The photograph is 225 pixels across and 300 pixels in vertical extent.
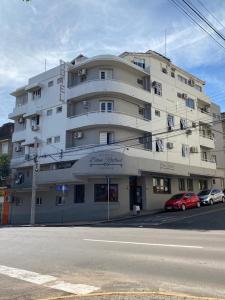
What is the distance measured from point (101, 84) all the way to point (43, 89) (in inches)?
345

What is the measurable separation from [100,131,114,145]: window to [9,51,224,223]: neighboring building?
0.09 meters

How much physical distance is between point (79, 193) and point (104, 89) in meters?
9.46

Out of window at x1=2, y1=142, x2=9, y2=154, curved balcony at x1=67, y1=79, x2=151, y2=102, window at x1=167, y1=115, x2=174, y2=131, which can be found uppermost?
curved balcony at x1=67, y1=79, x2=151, y2=102

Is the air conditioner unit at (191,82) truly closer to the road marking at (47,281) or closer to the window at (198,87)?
the window at (198,87)

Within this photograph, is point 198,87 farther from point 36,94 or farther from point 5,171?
point 5,171

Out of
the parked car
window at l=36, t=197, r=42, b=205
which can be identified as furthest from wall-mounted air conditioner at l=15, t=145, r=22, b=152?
the parked car

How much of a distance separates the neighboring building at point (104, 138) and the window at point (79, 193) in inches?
3.5

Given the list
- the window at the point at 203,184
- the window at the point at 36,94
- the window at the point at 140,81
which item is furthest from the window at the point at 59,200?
the window at the point at 203,184

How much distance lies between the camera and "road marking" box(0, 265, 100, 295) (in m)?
6.78

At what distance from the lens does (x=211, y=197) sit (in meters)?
36.5

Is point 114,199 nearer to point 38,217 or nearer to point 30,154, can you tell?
point 38,217

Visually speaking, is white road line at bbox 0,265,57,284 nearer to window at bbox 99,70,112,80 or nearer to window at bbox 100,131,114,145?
window at bbox 100,131,114,145

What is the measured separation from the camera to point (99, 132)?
34.5 meters

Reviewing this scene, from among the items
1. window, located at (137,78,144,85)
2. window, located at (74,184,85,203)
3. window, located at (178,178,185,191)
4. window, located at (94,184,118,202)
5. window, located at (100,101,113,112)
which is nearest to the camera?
window, located at (94,184,118,202)
